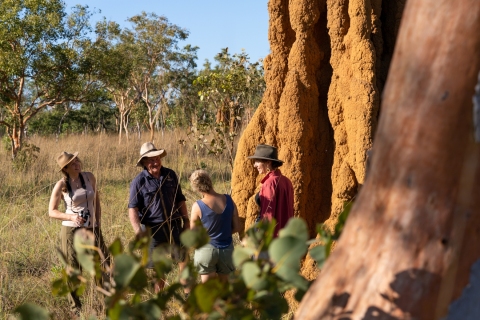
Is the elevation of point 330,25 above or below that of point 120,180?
above

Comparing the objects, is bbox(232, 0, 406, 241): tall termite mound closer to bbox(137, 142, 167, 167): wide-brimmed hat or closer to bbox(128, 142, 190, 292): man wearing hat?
bbox(128, 142, 190, 292): man wearing hat

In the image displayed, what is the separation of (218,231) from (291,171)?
1.07 m

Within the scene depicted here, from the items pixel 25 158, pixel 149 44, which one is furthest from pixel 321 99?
pixel 149 44

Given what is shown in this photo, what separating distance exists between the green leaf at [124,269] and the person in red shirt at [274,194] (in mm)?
3732

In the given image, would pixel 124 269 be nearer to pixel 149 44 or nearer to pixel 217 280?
pixel 217 280

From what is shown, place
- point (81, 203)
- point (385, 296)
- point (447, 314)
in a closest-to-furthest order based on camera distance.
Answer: point (385, 296)
point (447, 314)
point (81, 203)

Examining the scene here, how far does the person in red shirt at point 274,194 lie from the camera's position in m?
5.28

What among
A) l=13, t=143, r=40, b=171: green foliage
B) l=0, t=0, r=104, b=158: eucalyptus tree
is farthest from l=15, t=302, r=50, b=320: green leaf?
l=0, t=0, r=104, b=158: eucalyptus tree

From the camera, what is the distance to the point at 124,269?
1469mm

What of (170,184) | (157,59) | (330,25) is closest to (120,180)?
(170,184)

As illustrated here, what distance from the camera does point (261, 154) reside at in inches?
218

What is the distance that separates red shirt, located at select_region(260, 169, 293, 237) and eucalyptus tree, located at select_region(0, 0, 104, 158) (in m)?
12.3

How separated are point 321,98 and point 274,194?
4.47 ft

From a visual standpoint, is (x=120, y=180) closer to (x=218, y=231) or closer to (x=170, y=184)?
(x=170, y=184)
